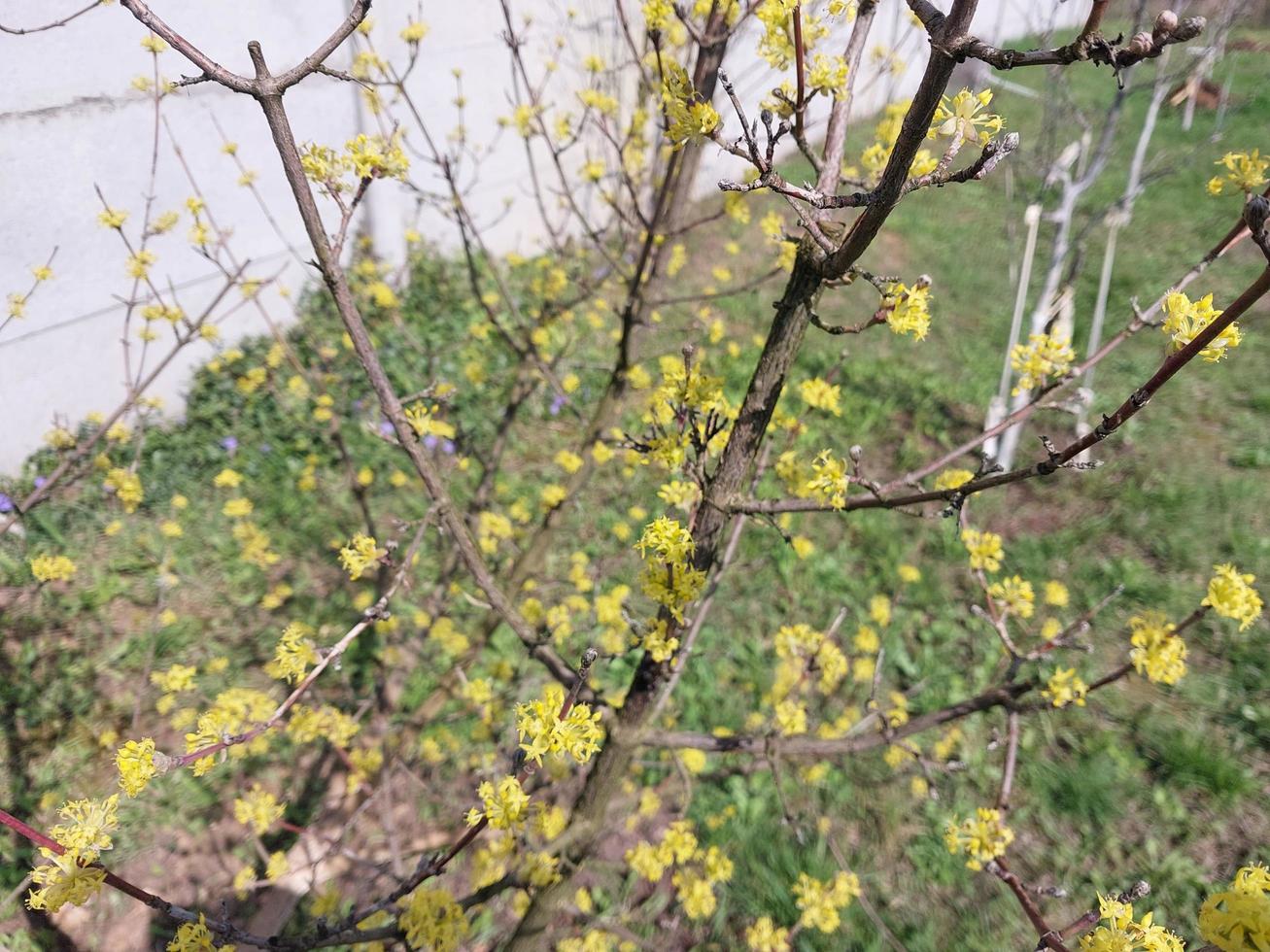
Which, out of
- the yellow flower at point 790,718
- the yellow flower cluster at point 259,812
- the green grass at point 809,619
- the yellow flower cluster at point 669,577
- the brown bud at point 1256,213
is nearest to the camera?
the brown bud at point 1256,213

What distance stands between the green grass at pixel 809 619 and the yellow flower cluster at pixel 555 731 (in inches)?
38.9

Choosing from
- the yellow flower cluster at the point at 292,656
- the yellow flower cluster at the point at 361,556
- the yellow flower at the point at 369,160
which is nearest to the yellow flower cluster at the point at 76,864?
the yellow flower cluster at the point at 292,656

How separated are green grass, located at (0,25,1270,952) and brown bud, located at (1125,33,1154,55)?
114 cm

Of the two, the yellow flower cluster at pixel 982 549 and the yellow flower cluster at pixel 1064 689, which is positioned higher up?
the yellow flower cluster at pixel 982 549

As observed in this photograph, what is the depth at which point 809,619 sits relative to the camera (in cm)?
381

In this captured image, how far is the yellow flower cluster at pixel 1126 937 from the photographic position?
3.13 feet

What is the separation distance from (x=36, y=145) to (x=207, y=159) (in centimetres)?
95

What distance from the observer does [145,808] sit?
2.74 m

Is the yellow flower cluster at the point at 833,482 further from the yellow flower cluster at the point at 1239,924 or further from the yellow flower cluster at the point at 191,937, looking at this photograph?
the yellow flower cluster at the point at 191,937

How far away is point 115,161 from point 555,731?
3.95 m

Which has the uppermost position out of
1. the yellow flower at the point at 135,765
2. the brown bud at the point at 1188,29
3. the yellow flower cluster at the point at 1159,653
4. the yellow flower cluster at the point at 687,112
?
the yellow flower cluster at the point at 1159,653

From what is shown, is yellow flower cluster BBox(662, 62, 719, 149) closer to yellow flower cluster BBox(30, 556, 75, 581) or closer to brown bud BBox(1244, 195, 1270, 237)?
brown bud BBox(1244, 195, 1270, 237)

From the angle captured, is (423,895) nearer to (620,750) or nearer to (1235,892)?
(620,750)

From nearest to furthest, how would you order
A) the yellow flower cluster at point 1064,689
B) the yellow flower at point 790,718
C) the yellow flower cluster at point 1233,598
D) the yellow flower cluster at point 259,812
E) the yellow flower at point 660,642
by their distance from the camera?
the yellow flower at point 660,642 < the yellow flower cluster at point 1233,598 < the yellow flower cluster at point 1064,689 < the yellow flower at point 790,718 < the yellow flower cluster at point 259,812
